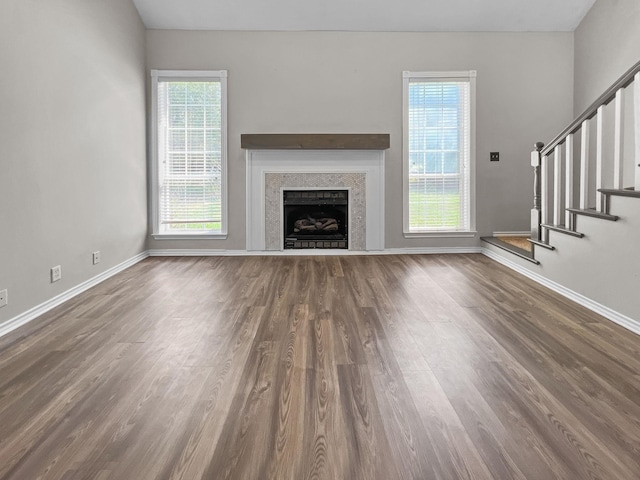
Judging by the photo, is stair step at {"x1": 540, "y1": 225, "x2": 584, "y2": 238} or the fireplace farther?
the fireplace

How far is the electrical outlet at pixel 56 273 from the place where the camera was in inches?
150

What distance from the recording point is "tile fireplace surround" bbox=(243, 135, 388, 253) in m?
6.32

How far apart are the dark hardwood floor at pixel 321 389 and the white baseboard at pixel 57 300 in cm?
9

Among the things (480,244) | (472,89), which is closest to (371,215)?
(480,244)

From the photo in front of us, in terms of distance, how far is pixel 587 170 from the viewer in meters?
3.86

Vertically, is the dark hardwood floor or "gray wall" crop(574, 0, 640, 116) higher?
"gray wall" crop(574, 0, 640, 116)

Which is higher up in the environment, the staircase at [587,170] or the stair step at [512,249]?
the staircase at [587,170]

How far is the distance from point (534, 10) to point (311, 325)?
5152 millimetres

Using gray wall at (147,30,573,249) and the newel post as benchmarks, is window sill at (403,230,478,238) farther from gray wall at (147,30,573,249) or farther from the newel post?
the newel post

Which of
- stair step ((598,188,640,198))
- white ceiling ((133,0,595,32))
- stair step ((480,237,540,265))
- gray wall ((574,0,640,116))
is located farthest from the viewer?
white ceiling ((133,0,595,32))

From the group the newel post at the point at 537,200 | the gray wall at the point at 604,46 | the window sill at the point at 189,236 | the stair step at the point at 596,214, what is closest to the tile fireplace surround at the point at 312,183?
the window sill at the point at 189,236

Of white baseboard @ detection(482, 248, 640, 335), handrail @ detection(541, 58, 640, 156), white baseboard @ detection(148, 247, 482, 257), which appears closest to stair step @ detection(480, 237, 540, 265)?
white baseboard @ detection(482, 248, 640, 335)

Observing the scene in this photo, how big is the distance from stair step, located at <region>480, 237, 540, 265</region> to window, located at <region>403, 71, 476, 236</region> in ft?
1.15

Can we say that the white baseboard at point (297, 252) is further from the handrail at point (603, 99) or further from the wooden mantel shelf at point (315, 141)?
the handrail at point (603, 99)
